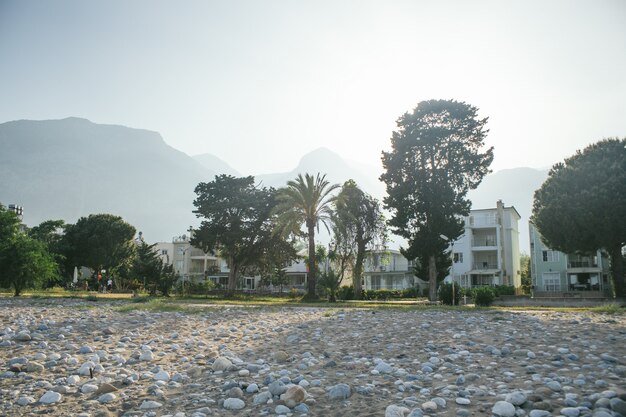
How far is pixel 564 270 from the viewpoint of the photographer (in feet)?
189

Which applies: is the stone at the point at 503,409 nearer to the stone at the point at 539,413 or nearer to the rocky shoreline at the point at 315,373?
the rocky shoreline at the point at 315,373

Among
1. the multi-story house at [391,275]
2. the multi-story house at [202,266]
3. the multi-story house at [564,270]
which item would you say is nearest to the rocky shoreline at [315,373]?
the multi-story house at [564,270]

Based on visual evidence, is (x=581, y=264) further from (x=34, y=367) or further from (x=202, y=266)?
(x=202, y=266)

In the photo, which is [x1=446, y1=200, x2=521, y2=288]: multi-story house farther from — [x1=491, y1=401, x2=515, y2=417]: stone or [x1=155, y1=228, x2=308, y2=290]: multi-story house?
[x1=491, y1=401, x2=515, y2=417]: stone

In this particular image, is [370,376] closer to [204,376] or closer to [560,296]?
[204,376]

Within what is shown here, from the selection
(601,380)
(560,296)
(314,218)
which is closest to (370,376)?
(601,380)

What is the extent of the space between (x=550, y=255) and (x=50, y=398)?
6336cm

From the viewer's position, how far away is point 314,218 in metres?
37.3

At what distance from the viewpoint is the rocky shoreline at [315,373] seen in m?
4.83

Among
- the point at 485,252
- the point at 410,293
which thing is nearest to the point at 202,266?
the point at 410,293

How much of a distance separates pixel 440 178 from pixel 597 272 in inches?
1301

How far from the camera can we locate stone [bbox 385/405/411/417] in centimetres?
446

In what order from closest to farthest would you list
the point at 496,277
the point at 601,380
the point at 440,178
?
the point at 601,380
the point at 440,178
the point at 496,277

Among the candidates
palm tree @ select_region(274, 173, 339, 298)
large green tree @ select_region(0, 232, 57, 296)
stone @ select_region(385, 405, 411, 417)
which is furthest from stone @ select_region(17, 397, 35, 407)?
palm tree @ select_region(274, 173, 339, 298)
